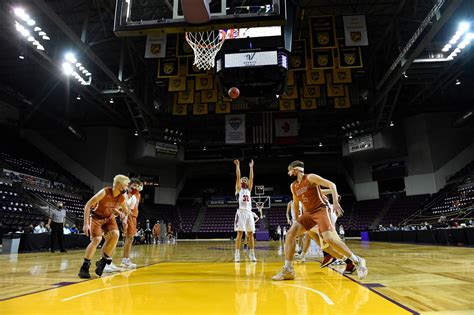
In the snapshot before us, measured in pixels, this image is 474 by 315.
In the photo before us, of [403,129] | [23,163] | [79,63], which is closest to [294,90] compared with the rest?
[79,63]

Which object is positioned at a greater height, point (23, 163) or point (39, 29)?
point (39, 29)

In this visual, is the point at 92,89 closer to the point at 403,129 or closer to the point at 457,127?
the point at 403,129

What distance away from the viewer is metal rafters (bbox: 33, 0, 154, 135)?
11.4 m

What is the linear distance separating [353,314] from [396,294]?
972mm

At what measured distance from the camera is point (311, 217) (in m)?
4.30

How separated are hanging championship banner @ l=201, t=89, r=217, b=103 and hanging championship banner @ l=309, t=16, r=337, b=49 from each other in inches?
255

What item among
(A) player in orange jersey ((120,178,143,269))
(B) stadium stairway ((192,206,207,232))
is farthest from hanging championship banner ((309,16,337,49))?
(B) stadium stairway ((192,206,207,232))

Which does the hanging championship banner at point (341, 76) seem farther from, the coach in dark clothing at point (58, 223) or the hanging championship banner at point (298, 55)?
the coach in dark clothing at point (58, 223)

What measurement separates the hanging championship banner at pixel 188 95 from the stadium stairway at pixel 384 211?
729 inches

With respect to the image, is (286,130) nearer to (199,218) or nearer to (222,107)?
(222,107)

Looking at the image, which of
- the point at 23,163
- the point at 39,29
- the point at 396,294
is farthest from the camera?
the point at 23,163

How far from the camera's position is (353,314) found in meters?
2.30

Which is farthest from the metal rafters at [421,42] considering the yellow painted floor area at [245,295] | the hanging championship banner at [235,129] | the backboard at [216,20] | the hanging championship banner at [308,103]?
the yellow painted floor area at [245,295]

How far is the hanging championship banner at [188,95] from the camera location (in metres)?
18.4
